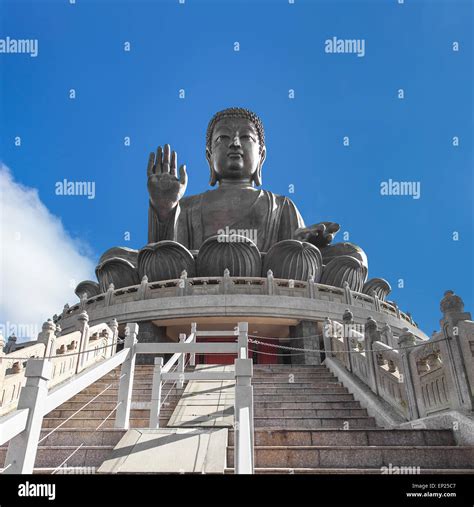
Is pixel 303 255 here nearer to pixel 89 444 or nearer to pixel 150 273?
pixel 150 273

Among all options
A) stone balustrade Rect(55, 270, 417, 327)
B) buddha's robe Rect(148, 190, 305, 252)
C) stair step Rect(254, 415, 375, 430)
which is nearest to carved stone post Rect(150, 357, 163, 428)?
stair step Rect(254, 415, 375, 430)

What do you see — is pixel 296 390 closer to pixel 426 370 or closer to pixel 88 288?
pixel 426 370

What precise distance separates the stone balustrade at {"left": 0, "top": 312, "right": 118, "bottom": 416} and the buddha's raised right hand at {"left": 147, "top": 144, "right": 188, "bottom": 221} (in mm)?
5887

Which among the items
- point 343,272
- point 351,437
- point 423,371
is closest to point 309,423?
point 351,437

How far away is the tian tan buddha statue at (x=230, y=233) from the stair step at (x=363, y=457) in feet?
27.0

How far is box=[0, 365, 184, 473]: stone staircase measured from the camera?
3.57 m

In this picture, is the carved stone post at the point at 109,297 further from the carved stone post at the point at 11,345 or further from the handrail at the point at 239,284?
the carved stone post at the point at 11,345

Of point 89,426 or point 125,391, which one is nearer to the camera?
point 125,391

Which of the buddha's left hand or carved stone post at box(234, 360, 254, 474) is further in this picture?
the buddha's left hand

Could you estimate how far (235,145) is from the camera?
17391 millimetres

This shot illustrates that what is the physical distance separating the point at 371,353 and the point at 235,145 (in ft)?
41.6

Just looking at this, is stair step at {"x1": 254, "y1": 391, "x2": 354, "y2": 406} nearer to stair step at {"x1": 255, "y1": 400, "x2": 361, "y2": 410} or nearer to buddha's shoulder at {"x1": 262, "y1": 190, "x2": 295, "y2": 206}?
stair step at {"x1": 255, "y1": 400, "x2": 361, "y2": 410}

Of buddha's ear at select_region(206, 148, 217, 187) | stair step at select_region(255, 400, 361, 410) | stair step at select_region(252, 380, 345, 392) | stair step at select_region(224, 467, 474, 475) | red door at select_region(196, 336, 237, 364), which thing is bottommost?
stair step at select_region(224, 467, 474, 475)

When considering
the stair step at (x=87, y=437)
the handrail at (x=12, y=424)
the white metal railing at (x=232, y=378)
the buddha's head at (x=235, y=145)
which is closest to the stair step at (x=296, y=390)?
the white metal railing at (x=232, y=378)
